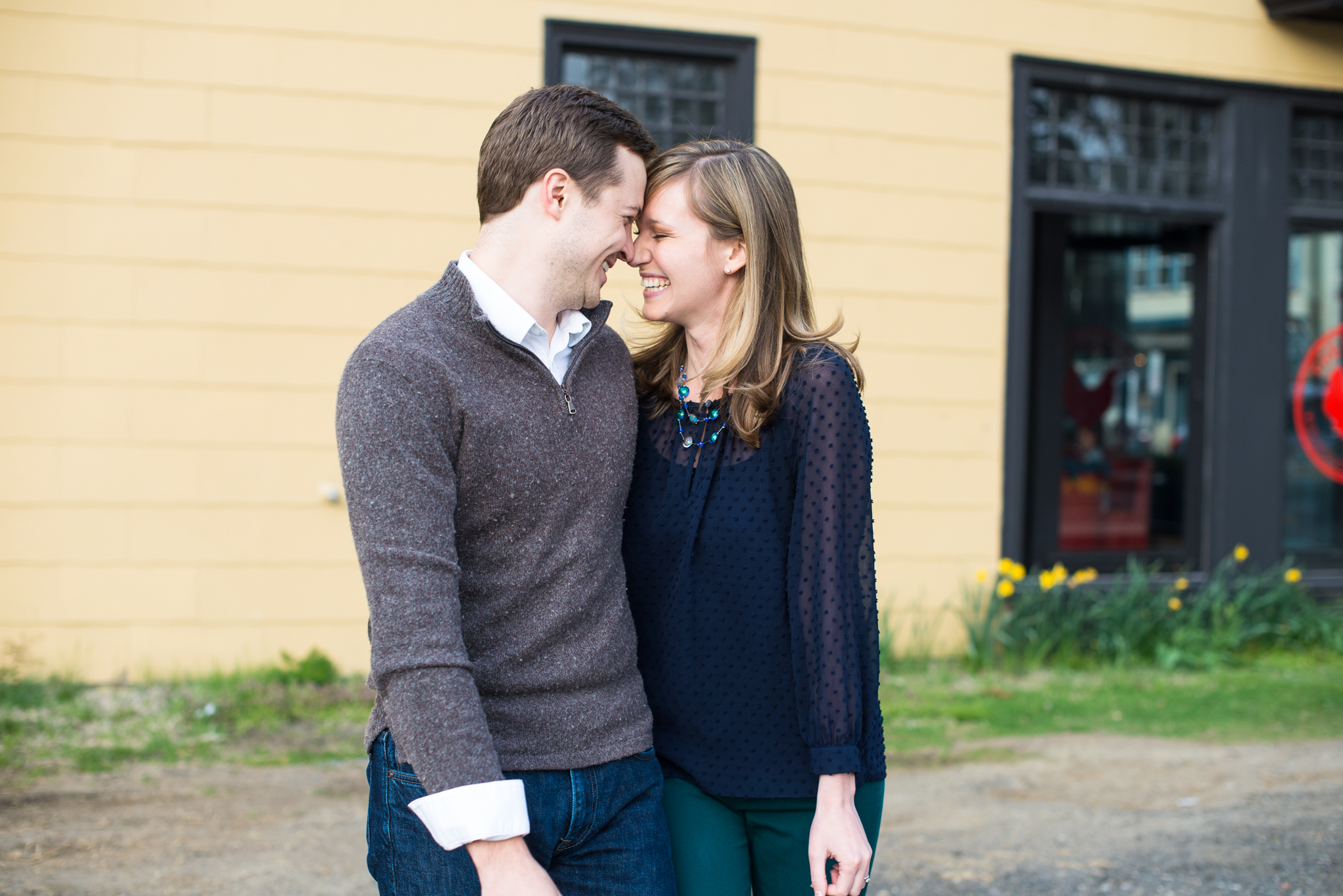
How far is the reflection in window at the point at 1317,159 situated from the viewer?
6875mm

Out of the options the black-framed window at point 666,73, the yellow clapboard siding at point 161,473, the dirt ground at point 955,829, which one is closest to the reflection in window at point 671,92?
the black-framed window at point 666,73

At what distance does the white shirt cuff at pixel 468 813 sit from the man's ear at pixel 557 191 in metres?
0.87

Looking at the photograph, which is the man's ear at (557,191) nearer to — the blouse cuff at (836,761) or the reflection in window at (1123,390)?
the blouse cuff at (836,761)

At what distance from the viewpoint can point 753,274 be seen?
196 centimetres

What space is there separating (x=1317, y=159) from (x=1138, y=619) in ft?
10.5

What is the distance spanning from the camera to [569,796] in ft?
5.60

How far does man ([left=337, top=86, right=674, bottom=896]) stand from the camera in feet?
4.79

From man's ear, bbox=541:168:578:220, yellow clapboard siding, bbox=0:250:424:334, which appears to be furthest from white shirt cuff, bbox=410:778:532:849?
yellow clapboard siding, bbox=0:250:424:334

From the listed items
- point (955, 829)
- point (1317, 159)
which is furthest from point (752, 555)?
point (1317, 159)

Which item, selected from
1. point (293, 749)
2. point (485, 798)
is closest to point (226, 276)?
point (293, 749)

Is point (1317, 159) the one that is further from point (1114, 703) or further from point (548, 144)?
point (548, 144)

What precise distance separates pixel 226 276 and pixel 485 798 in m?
4.47

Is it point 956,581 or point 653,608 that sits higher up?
point 653,608

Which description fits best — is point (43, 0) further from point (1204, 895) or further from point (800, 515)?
point (1204, 895)
